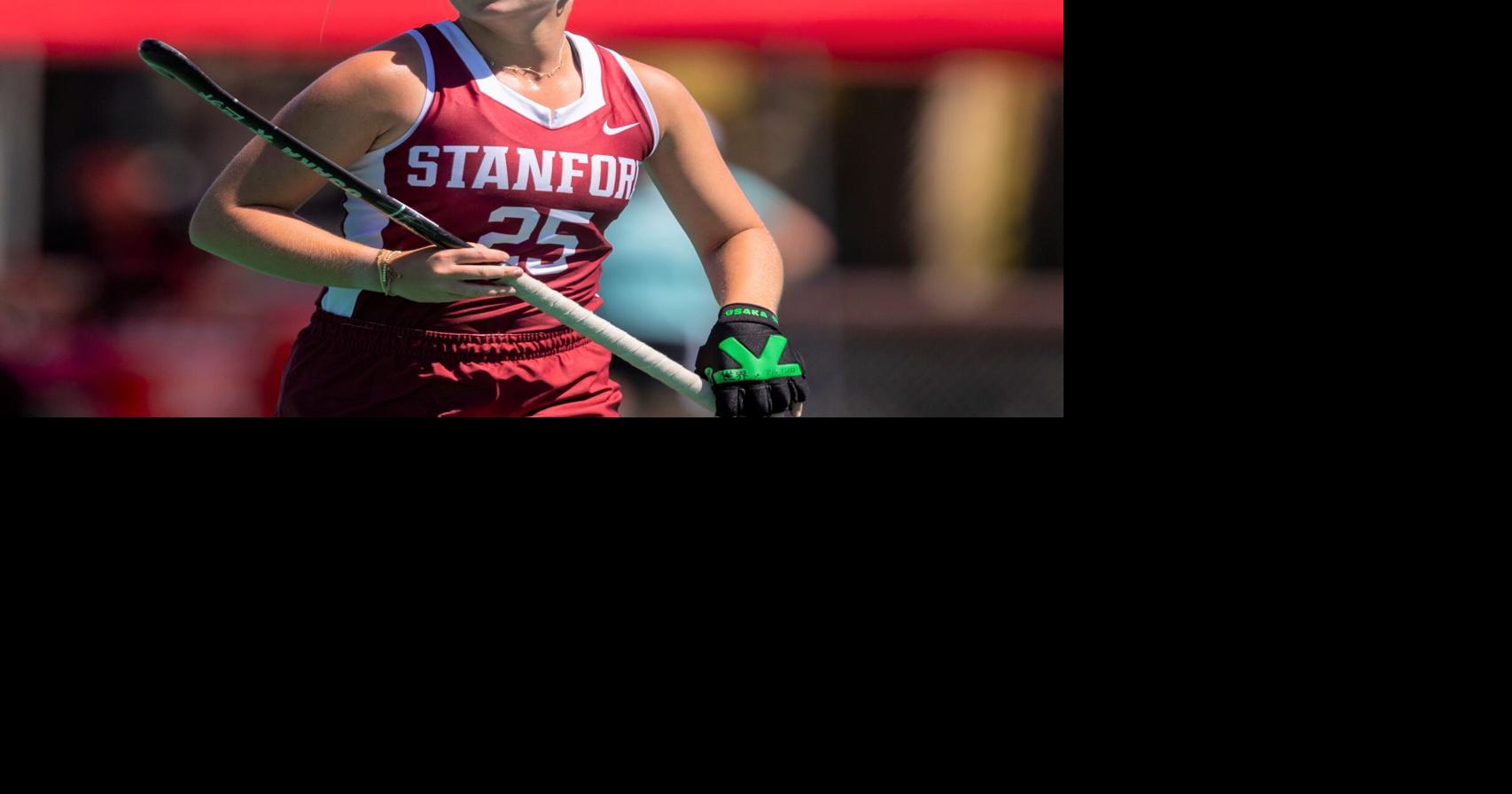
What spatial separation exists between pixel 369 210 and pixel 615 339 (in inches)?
18.6

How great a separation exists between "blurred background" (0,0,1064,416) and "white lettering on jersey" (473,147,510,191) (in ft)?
1.21

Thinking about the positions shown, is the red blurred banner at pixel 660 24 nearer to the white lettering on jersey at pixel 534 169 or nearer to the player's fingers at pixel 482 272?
the white lettering on jersey at pixel 534 169

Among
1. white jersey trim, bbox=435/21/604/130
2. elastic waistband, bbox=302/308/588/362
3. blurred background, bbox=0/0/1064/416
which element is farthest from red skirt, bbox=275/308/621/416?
white jersey trim, bbox=435/21/604/130

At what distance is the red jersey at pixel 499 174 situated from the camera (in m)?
2.36

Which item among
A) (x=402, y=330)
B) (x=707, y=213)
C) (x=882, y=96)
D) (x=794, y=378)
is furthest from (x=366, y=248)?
(x=882, y=96)

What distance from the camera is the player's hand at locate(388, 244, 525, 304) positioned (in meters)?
2.31

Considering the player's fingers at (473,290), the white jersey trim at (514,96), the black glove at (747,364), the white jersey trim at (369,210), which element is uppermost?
the white jersey trim at (514,96)

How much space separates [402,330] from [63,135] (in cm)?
107

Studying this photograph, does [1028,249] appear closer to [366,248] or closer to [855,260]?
[855,260]

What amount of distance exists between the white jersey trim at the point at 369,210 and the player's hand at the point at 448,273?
0.11 m

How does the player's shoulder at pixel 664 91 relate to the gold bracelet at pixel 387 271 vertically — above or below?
above

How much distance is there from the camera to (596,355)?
2.54 metres

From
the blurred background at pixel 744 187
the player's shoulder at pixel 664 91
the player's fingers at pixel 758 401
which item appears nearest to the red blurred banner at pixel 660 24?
the blurred background at pixel 744 187

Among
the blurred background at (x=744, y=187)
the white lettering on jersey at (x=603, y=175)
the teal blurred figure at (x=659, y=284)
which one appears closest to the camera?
the white lettering on jersey at (x=603, y=175)
